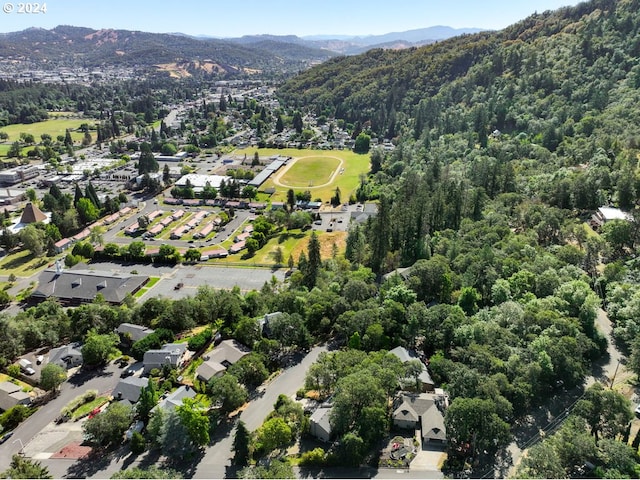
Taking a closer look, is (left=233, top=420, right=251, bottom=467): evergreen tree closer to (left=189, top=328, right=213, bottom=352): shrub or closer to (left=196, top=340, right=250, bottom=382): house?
(left=196, top=340, right=250, bottom=382): house

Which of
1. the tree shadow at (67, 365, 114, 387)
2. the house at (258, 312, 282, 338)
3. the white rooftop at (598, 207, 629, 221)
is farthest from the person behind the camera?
the white rooftop at (598, 207, 629, 221)

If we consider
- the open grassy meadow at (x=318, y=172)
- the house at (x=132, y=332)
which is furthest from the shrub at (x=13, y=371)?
the open grassy meadow at (x=318, y=172)

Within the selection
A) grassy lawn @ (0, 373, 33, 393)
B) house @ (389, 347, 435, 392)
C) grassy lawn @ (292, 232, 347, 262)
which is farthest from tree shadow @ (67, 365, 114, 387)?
grassy lawn @ (292, 232, 347, 262)

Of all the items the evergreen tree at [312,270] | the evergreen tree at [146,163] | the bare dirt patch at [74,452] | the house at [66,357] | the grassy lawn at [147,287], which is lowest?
the grassy lawn at [147,287]

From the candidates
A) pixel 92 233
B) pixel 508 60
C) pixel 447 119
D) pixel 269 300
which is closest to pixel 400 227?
pixel 269 300

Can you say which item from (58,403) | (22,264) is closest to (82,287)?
(22,264)

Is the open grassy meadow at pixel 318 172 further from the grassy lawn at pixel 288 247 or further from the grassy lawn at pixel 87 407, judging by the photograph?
the grassy lawn at pixel 87 407

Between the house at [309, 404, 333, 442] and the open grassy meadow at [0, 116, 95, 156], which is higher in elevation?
the open grassy meadow at [0, 116, 95, 156]
